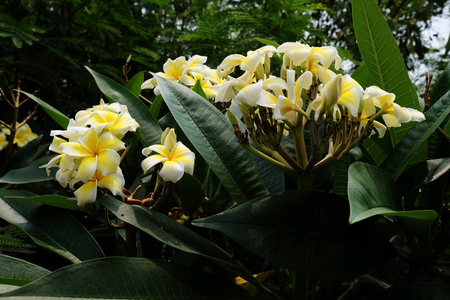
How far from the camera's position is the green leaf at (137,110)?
86 cm

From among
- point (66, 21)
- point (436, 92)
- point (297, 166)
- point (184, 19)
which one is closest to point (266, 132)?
point (297, 166)

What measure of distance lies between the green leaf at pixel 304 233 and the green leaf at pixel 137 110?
0.33 meters

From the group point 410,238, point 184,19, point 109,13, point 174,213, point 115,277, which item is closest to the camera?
point 115,277

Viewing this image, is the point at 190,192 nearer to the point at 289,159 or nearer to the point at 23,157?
the point at 289,159

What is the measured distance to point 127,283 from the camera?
56 centimetres

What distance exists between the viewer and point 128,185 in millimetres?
1062

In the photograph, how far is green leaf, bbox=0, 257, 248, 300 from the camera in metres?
0.51

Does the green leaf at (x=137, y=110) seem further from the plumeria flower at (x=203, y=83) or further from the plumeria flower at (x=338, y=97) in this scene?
the plumeria flower at (x=338, y=97)

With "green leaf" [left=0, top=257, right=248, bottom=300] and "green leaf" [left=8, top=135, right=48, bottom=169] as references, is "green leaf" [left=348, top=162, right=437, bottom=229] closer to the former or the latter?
"green leaf" [left=0, top=257, right=248, bottom=300]

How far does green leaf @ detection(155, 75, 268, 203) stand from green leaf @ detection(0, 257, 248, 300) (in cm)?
15

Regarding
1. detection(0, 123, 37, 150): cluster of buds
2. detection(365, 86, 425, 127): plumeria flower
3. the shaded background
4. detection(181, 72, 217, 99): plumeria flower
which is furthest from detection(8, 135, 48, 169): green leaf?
detection(365, 86, 425, 127): plumeria flower

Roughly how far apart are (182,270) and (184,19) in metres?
3.06

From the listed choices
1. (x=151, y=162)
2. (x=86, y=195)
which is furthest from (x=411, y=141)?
(x=86, y=195)

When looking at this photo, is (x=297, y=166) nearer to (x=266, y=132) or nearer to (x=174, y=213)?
(x=266, y=132)
